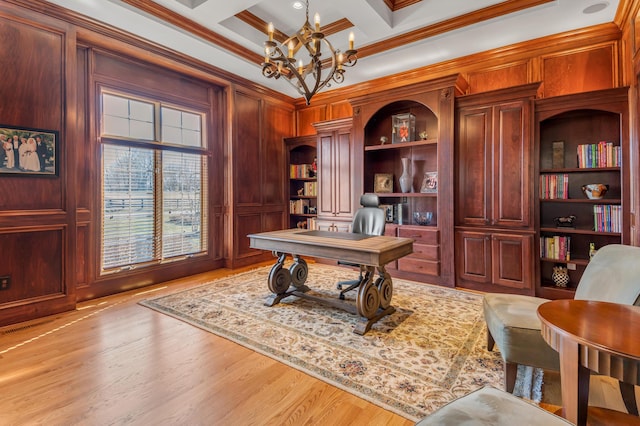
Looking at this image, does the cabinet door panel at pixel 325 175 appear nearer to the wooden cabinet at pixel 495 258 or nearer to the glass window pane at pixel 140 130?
the wooden cabinet at pixel 495 258

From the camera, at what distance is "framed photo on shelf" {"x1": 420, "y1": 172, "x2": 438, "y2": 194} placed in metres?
4.50

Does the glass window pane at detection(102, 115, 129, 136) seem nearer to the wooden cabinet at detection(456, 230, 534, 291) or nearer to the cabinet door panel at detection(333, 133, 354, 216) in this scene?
the cabinet door panel at detection(333, 133, 354, 216)

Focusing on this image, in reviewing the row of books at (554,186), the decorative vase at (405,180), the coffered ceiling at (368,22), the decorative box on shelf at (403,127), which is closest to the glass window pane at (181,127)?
the coffered ceiling at (368,22)

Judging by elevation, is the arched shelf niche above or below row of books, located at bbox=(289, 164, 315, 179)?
above

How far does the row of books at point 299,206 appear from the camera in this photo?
239 inches

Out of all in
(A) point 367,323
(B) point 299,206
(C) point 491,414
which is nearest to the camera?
(C) point 491,414

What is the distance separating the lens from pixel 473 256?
3.98 meters

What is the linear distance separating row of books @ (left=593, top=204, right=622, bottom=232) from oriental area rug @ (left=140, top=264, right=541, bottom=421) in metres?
1.46

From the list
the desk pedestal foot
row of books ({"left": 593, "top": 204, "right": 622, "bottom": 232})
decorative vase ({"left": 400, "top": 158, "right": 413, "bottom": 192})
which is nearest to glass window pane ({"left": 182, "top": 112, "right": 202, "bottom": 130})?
decorative vase ({"left": 400, "top": 158, "right": 413, "bottom": 192})

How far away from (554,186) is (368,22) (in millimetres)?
2832

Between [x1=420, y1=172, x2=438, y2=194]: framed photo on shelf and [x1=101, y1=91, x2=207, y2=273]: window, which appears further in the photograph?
[x1=420, y1=172, x2=438, y2=194]: framed photo on shelf

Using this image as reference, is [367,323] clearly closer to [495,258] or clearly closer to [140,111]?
[495,258]

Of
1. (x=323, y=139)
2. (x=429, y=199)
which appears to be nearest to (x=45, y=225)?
(x=323, y=139)

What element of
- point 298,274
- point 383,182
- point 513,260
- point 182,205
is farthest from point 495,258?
point 182,205
